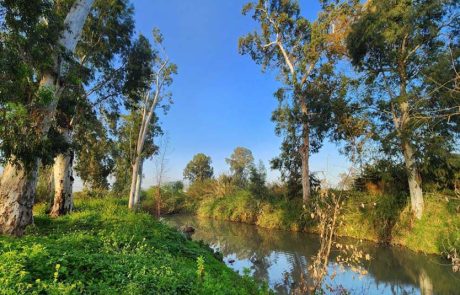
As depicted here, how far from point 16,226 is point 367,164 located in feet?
47.2

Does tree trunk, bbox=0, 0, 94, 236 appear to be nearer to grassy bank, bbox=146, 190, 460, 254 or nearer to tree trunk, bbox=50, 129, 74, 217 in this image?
tree trunk, bbox=50, 129, 74, 217

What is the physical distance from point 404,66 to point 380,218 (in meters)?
6.31

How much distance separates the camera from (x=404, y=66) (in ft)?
44.4

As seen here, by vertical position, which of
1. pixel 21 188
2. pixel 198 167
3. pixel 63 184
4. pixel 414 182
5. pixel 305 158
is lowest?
pixel 21 188

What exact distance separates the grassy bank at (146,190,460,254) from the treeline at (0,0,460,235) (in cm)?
74

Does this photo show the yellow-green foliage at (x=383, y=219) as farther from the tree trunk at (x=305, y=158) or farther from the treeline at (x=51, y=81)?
the treeline at (x=51, y=81)

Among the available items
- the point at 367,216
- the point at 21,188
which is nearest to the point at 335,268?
the point at 21,188

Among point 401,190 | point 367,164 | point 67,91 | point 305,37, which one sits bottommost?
point 401,190

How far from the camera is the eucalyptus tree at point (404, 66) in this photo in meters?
12.2

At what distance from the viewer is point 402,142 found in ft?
42.4

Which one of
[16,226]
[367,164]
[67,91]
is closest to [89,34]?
[67,91]

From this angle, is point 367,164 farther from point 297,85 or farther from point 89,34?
point 89,34

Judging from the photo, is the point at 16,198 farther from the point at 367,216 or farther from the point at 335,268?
the point at 367,216

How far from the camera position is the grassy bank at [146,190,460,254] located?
11508 mm
